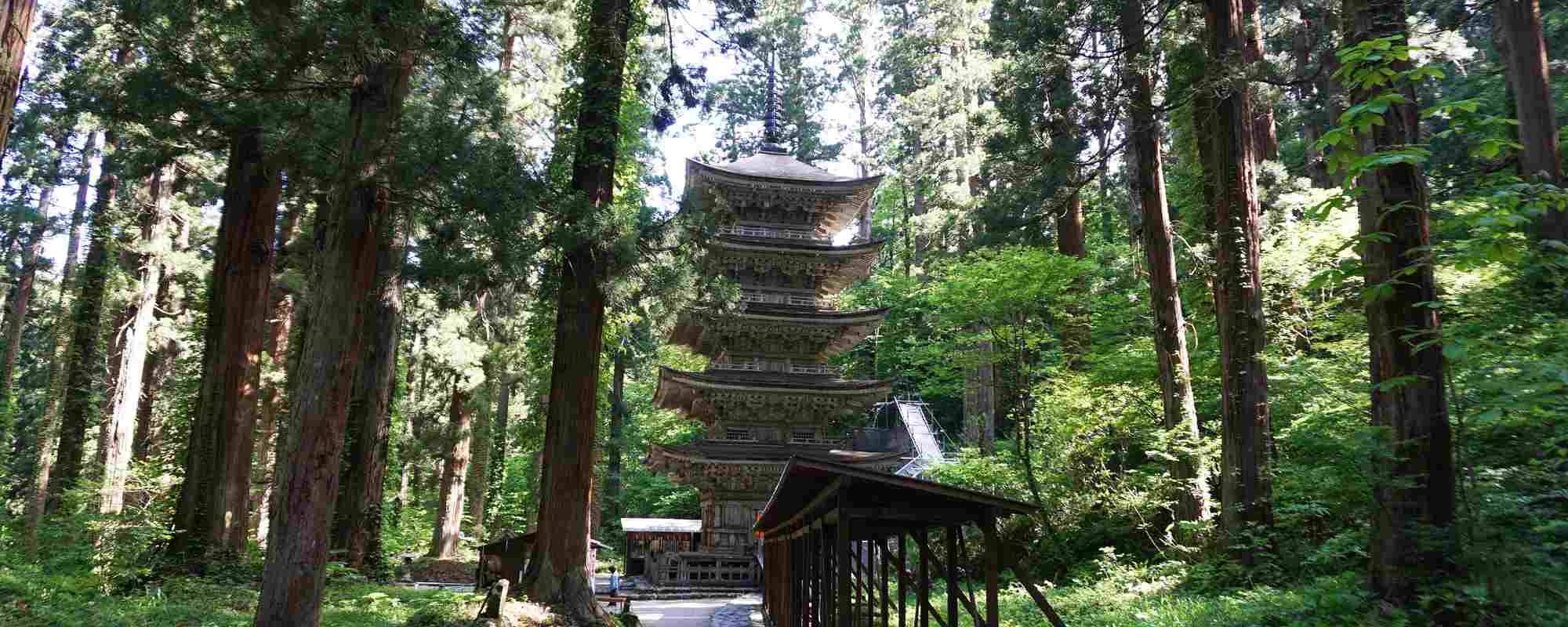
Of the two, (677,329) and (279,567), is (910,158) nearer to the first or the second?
(677,329)

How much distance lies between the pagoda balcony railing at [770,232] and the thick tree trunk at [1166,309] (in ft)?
37.6

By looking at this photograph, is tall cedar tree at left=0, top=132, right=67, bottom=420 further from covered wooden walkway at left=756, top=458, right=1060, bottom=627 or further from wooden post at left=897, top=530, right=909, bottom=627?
wooden post at left=897, top=530, right=909, bottom=627

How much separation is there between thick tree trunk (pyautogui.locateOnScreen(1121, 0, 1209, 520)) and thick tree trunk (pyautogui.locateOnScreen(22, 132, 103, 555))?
65.4ft

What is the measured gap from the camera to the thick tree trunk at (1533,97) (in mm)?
9414

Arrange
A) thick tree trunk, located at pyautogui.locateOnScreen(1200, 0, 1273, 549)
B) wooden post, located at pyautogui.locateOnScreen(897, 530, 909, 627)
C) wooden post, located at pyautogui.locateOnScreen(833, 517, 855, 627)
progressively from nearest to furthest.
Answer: wooden post, located at pyautogui.locateOnScreen(833, 517, 855, 627)
wooden post, located at pyautogui.locateOnScreen(897, 530, 909, 627)
thick tree trunk, located at pyautogui.locateOnScreen(1200, 0, 1273, 549)

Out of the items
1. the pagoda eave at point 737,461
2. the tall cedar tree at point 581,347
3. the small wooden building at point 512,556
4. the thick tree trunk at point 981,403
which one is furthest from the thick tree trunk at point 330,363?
the thick tree trunk at point 981,403

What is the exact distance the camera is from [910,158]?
3312 centimetres

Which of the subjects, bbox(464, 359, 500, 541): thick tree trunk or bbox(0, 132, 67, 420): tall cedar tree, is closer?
bbox(0, 132, 67, 420): tall cedar tree

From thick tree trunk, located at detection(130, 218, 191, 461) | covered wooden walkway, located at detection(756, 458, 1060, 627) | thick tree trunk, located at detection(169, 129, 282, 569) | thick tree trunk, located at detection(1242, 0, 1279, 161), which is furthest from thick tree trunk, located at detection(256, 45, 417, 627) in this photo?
thick tree trunk, located at detection(130, 218, 191, 461)

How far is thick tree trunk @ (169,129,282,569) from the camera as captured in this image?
32.0 ft

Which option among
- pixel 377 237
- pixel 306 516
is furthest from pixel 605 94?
pixel 306 516

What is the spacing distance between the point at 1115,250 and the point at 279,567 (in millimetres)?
19990

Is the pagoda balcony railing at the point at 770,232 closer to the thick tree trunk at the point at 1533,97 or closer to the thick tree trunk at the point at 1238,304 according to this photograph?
the thick tree trunk at the point at 1238,304

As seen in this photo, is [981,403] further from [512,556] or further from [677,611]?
[512,556]
